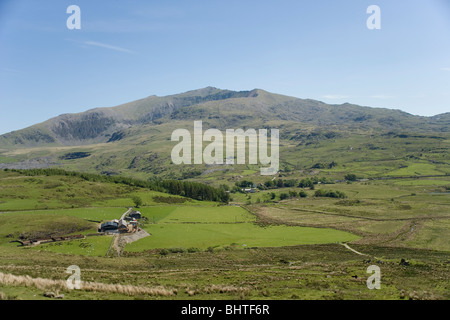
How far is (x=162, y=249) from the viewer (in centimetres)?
5744

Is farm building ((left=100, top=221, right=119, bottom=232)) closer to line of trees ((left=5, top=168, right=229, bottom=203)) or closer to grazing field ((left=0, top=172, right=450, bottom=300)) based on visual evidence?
grazing field ((left=0, top=172, right=450, bottom=300))

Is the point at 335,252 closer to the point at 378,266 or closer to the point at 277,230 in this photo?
the point at 378,266

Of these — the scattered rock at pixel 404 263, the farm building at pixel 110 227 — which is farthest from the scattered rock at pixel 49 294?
the scattered rock at pixel 404 263

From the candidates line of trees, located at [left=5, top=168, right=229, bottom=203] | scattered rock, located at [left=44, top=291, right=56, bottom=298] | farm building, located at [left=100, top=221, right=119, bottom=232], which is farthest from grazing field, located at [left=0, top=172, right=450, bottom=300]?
line of trees, located at [left=5, top=168, right=229, bottom=203]

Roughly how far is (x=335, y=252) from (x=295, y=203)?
74.4 meters

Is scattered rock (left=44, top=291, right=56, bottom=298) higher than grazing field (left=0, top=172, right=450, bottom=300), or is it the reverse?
scattered rock (left=44, top=291, right=56, bottom=298)

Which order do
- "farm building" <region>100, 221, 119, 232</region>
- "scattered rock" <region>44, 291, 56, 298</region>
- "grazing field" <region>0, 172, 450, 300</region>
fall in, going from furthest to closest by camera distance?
"farm building" <region>100, 221, 119, 232</region>, "grazing field" <region>0, 172, 450, 300</region>, "scattered rock" <region>44, 291, 56, 298</region>

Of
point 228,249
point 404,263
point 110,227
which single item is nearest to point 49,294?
point 228,249

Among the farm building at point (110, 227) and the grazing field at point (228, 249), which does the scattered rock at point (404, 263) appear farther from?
the farm building at point (110, 227)

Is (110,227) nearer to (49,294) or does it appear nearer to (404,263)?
(49,294)

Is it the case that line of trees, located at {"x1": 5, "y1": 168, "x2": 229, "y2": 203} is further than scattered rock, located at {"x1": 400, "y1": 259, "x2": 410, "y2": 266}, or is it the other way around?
line of trees, located at {"x1": 5, "y1": 168, "x2": 229, "y2": 203}
